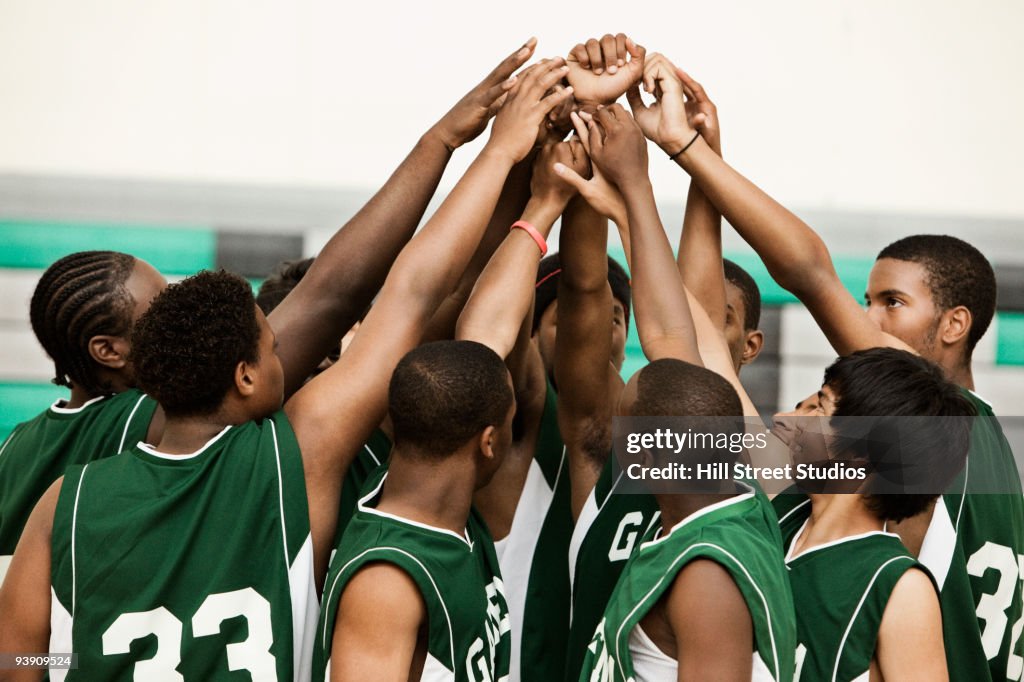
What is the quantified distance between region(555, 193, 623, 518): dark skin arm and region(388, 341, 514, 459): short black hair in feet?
1.62

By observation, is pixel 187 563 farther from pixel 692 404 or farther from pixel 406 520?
pixel 692 404

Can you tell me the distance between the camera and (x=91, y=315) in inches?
83.9

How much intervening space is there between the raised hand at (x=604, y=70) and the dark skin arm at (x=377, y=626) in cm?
125

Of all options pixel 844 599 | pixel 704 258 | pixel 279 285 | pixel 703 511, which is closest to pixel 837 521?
pixel 844 599

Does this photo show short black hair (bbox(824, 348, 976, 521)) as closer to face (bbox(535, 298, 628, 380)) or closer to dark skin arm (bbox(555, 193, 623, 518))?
dark skin arm (bbox(555, 193, 623, 518))

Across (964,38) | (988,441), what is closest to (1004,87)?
(964,38)

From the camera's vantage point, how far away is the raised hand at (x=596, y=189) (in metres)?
2.24

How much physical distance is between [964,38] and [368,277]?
2852 mm

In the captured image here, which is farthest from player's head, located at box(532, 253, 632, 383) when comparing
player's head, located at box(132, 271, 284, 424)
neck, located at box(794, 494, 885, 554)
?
player's head, located at box(132, 271, 284, 424)

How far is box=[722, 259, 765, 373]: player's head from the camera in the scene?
280 cm

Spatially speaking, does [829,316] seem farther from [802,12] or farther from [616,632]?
[802,12]

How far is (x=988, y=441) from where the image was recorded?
2.33 m

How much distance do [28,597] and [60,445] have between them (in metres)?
0.47

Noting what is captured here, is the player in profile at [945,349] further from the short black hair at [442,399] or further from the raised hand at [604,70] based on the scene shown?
the short black hair at [442,399]
